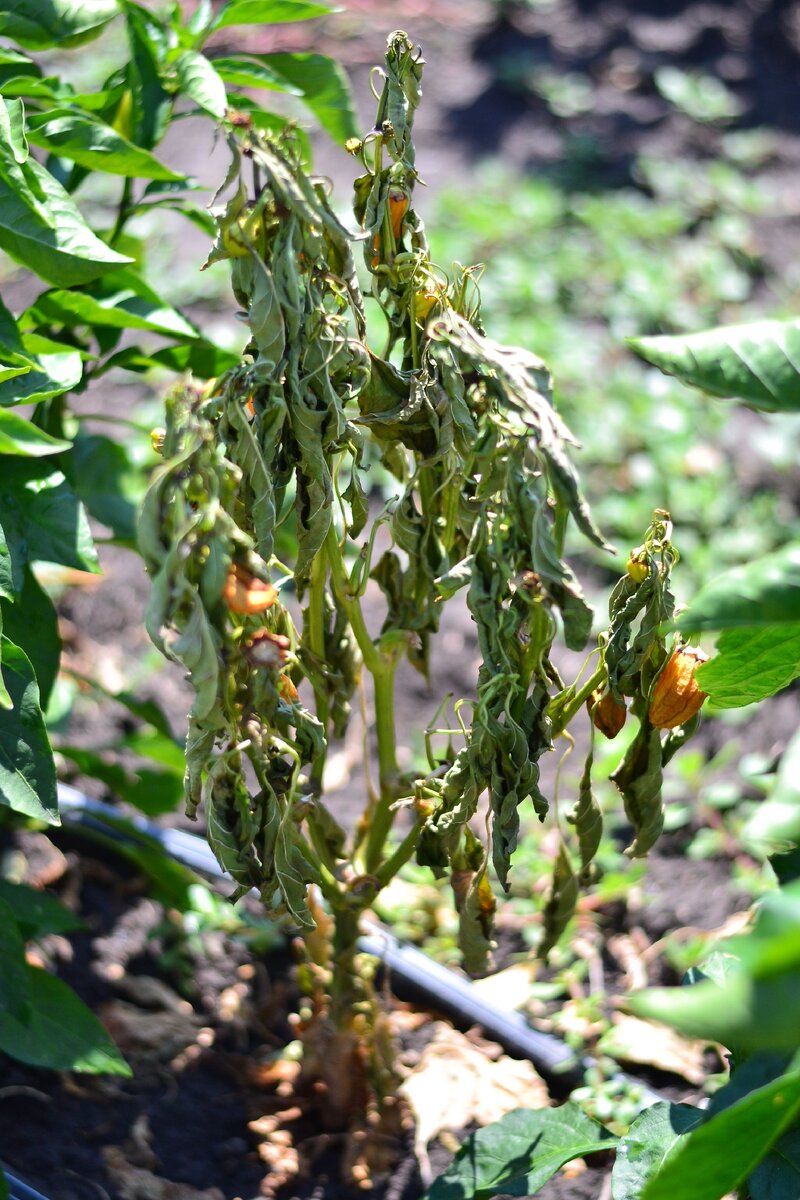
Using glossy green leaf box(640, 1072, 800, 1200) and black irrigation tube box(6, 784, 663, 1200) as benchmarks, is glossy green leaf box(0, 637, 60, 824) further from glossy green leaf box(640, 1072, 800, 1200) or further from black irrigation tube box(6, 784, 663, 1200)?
glossy green leaf box(640, 1072, 800, 1200)

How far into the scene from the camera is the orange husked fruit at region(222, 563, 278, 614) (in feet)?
3.16

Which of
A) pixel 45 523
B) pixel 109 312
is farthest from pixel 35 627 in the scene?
pixel 109 312

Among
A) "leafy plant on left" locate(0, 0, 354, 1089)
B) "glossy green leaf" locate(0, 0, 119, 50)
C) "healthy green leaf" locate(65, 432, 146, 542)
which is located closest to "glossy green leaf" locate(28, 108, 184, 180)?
"leafy plant on left" locate(0, 0, 354, 1089)

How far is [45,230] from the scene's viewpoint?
48.1 inches

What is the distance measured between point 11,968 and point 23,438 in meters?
0.55

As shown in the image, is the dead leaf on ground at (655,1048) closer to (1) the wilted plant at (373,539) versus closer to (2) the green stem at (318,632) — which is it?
(1) the wilted plant at (373,539)

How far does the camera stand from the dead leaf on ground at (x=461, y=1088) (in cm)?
155

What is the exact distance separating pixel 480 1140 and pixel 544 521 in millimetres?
690

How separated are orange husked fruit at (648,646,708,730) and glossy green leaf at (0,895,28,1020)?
700 millimetres

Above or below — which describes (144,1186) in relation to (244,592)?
below

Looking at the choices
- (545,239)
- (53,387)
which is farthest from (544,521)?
(545,239)

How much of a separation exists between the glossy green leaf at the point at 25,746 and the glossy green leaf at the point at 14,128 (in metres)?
0.47

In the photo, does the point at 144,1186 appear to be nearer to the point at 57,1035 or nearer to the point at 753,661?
the point at 57,1035

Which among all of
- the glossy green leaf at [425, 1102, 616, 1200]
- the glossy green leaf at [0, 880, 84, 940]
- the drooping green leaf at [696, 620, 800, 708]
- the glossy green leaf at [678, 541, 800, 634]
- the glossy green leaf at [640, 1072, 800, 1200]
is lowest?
the glossy green leaf at [425, 1102, 616, 1200]
